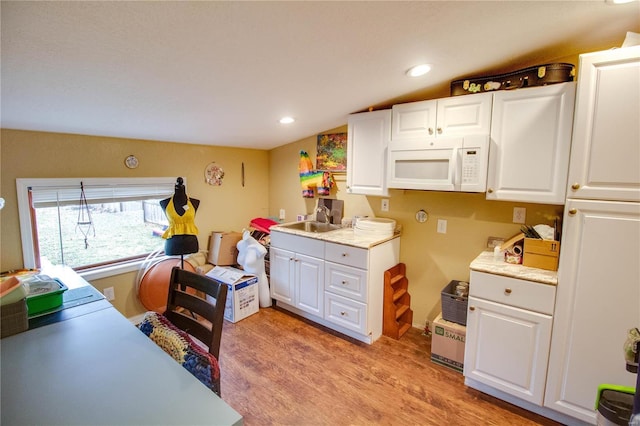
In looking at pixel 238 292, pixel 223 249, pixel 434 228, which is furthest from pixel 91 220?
pixel 434 228

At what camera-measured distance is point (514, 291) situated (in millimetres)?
1866

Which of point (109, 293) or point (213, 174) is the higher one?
point (213, 174)

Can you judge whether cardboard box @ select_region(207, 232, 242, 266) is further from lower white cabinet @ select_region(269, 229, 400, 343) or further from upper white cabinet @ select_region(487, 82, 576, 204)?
upper white cabinet @ select_region(487, 82, 576, 204)

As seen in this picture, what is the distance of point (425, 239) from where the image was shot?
2.84 meters

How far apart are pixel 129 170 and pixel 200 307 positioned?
1.99m

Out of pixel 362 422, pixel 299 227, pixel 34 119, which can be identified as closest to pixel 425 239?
pixel 299 227

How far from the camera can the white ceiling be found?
1.28 metres

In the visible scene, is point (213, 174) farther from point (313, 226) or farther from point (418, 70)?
point (418, 70)

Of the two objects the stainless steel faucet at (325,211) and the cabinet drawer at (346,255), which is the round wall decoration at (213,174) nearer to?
the stainless steel faucet at (325,211)

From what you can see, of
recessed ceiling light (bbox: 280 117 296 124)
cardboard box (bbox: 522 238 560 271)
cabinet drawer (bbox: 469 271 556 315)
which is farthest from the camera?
recessed ceiling light (bbox: 280 117 296 124)

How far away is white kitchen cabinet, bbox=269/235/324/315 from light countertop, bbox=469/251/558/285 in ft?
4.23

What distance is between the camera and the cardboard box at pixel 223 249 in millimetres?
3381

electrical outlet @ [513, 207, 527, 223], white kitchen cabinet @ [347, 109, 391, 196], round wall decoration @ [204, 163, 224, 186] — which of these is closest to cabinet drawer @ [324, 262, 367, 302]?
white kitchen cabinet @ [347, 109, 391, 196]

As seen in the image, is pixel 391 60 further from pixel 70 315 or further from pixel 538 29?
pixel 70 315
